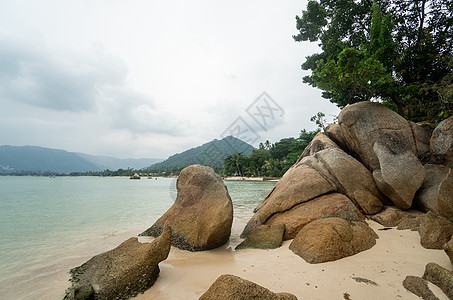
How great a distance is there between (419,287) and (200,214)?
14.9 ft

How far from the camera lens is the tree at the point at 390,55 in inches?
319

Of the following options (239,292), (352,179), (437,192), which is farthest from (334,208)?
(239,292)

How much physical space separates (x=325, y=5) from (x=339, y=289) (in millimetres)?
14521

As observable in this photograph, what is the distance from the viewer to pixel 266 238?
5742 millimetres

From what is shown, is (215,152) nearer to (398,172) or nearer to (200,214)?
(200,214)

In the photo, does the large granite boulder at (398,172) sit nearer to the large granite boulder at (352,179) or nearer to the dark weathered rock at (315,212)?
the large granite boulder at (352,179)

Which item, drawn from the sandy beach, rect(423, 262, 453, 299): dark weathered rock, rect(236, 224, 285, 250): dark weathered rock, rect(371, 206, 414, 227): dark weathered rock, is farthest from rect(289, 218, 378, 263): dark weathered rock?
rect(423, 262, 453, 299): dark weathered rock

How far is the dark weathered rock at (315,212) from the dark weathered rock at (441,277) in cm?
268

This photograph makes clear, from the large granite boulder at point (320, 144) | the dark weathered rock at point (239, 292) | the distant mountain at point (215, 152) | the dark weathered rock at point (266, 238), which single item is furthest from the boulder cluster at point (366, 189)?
the distant mountain at point (215, 152)

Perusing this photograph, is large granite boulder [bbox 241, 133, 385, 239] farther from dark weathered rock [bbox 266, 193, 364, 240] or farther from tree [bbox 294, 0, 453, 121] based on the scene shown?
tree [bbox 294, 0, 453, 121]

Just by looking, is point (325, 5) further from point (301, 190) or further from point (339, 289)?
point (339, 289)

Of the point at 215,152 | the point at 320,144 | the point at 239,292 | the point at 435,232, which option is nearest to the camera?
the point at 239,292

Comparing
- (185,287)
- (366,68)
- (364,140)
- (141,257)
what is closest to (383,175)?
(364,140)

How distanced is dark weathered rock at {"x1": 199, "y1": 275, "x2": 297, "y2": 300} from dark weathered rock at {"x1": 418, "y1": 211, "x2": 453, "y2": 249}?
136 inches
